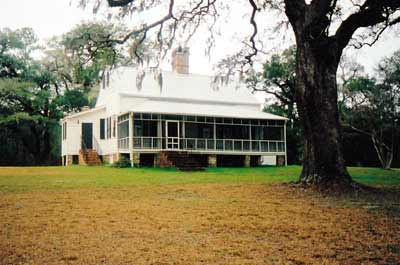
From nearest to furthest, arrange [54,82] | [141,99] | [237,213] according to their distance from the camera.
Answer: [237,213] → [141,99] → [54,82]

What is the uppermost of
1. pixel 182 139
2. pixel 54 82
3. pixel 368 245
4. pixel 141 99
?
pixel 54 82

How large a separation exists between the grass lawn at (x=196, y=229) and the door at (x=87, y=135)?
18.7 m

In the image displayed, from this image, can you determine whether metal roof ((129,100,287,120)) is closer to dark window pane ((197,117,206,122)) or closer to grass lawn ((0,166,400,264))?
dark window pane ((197,117,206,122))

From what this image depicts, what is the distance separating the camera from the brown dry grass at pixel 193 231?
4.62m

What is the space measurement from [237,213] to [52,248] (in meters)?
3.62

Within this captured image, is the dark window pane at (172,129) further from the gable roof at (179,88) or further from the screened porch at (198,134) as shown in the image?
the gable roof at (179,88)

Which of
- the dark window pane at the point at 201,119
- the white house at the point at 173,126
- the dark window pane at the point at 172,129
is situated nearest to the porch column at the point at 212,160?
the white house at the point at 173,126

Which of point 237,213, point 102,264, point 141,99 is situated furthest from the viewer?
point 141,99

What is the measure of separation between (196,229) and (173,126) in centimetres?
2100

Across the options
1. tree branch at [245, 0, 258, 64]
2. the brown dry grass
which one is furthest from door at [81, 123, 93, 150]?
the brown dry grass

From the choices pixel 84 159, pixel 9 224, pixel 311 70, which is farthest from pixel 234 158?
pixel 9 224

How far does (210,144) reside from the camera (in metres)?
26.1

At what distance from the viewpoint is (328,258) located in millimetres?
4617

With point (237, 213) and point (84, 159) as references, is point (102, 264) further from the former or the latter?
point (84, 159)
